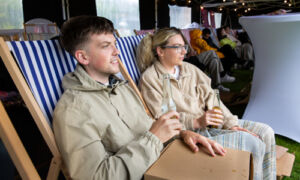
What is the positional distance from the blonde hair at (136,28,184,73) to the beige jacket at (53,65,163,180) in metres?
0.80

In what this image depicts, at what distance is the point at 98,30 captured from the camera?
4.13 feet

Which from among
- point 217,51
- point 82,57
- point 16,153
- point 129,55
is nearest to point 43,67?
point 82,57

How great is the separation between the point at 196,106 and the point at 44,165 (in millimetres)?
1406

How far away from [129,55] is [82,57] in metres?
0.93

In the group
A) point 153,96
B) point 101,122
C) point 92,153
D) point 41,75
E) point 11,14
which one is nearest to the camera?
point 92,153

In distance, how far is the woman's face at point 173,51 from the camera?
1.91m

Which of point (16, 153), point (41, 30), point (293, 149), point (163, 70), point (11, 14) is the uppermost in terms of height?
point (11, 14)

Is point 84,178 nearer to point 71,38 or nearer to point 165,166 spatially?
point 165,166

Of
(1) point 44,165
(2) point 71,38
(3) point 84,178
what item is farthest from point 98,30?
(1) point 44,165

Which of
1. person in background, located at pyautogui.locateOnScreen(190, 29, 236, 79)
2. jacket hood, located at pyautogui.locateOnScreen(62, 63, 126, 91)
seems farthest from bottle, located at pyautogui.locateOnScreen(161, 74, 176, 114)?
person in background, located at pyautogui.locateOnScreen(190, 29, 236, 79)

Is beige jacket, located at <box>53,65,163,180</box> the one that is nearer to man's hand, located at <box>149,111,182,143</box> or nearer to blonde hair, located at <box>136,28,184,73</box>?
man's hand, located at <box>149,111,182,143</box>

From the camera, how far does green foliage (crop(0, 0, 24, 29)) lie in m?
6.93

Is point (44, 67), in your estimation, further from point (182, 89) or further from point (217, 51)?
point (217, 51)

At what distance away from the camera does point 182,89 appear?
6.34 ft
